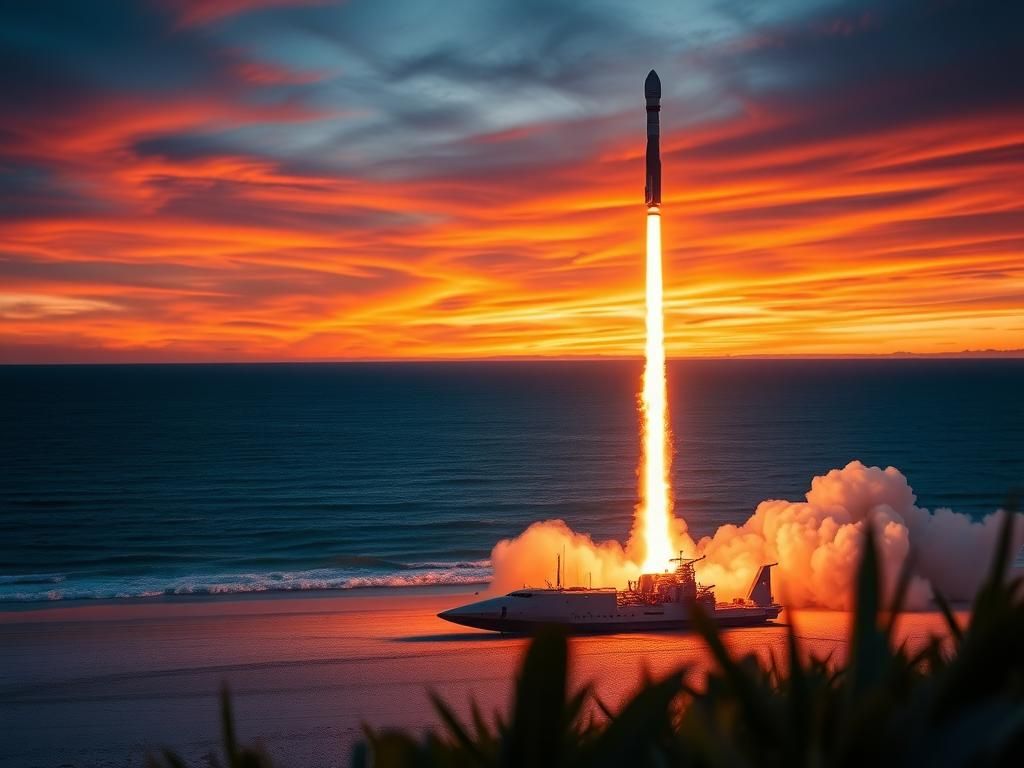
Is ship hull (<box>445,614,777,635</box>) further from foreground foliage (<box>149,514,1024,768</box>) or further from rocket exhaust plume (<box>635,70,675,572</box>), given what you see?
foreground foliage (<box>149,514,1024,768</box>)

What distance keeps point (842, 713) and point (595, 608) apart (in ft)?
110

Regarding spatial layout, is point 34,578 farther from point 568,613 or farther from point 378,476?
point 378,476

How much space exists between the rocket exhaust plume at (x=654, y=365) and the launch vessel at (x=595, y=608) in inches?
114

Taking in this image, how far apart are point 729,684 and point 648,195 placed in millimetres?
32742

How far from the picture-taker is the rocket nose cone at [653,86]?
3375cm

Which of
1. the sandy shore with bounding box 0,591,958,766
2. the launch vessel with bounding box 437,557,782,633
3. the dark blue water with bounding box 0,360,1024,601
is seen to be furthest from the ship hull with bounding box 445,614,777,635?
the dark blue water with bounding box 0,360,1024,601

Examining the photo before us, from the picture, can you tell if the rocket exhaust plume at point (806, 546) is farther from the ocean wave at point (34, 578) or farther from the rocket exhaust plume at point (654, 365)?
A: the ocean wave at point (34, 578)

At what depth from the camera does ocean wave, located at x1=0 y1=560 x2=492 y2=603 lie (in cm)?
4553

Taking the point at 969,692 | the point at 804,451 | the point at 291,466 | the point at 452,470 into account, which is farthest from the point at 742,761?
the point at 804,451

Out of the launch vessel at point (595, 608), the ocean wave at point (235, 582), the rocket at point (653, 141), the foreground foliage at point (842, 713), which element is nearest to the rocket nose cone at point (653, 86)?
the rocket at point (653, 141)

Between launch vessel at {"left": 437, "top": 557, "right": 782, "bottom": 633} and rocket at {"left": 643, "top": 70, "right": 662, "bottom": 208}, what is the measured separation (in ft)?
44.4

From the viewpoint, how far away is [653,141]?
33.3m

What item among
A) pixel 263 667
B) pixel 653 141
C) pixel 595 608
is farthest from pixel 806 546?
pixel 263 667

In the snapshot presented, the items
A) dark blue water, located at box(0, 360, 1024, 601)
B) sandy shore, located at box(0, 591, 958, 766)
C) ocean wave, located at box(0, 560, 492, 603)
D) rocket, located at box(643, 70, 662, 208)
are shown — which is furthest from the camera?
dark blue water, located at box(0, 360, 1024, 601)
